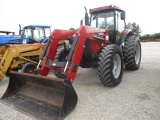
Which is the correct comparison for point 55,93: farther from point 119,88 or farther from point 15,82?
point 119,88

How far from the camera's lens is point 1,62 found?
598 centimetres

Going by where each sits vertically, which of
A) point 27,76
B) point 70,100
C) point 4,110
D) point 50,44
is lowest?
point 4,110

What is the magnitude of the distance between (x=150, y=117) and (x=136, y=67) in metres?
3.20

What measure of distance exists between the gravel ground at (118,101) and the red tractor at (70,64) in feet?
0.71

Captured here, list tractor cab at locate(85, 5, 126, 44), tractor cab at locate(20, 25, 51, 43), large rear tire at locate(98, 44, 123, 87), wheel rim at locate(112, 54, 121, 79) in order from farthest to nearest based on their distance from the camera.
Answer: tractor cab at locate(20, 25, 51, 43) → tractor cab at locate(85, 5, 126, 44) → wheel rim at locate(112, 54, 121, 79) → large rear tire at locate(98, 44, 123, 87)

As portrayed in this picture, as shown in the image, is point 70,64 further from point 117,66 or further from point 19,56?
point 19,56

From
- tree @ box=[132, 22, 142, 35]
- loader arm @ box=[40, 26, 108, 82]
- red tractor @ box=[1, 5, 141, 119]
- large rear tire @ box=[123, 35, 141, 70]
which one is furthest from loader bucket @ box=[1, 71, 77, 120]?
tree @ box=[132, 22, 142, 35]

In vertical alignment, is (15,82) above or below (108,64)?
below

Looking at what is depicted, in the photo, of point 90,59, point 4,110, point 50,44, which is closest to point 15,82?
point 4,110

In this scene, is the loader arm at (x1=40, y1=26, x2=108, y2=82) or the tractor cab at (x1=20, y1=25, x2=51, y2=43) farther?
the tractor cab at (x1=20, y1=25, x2=51, y2=43)

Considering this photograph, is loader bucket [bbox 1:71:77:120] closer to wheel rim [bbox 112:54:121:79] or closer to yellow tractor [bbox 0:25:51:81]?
yellow tractor [bbox 0:25:51:81]

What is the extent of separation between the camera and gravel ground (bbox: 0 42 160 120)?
3.48 m

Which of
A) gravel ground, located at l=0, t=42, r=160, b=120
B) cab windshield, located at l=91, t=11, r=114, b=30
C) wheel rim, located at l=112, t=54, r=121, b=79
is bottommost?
gravel ground, located at l=0, t=42, r=160, b=120

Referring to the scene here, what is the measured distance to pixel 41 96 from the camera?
4117mm
